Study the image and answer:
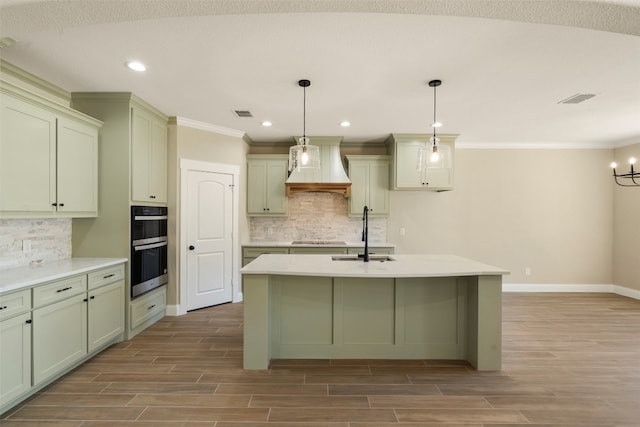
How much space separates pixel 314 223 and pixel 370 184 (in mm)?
1164

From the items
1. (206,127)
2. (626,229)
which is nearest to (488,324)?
(206,127)

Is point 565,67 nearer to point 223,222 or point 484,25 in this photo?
point 484,25

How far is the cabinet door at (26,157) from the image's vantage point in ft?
7.57

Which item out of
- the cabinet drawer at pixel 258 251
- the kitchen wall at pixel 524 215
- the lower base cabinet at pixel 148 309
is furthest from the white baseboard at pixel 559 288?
the lower base cabinet at pixel 148 309

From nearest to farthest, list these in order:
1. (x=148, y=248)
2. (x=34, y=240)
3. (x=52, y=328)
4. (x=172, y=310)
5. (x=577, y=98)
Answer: (x=52, y=328) → (x=34, y=240) → (x=577, y=98) → (x=148, y=248) → (x=172, y=310)

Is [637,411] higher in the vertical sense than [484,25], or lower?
lower

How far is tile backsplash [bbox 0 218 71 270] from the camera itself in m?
2.62

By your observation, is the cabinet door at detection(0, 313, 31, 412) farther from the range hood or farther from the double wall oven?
the range hood

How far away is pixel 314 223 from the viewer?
17.8ft

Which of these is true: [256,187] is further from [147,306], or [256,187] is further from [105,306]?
[105,306]

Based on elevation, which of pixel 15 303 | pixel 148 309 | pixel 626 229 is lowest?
pixel 148 309

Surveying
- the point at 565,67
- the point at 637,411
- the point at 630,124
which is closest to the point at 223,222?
the point at 565,67

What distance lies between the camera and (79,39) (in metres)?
2.26

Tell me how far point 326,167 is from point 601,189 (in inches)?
188
